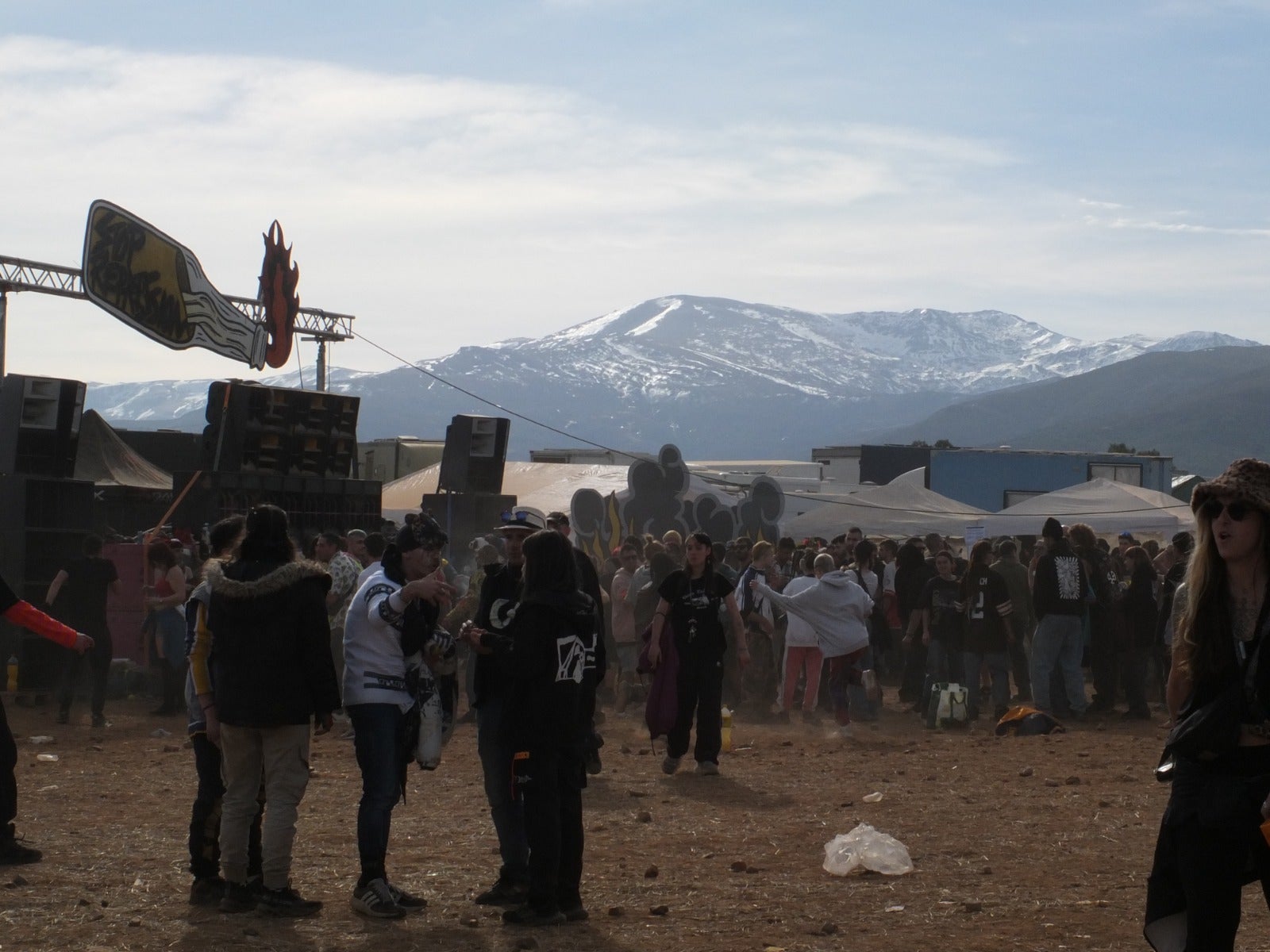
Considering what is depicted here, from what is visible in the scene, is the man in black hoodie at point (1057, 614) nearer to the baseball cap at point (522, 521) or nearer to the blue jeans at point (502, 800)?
the baseball cap at point (522, 521)

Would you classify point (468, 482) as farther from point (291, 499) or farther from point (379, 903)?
point (379, 903)

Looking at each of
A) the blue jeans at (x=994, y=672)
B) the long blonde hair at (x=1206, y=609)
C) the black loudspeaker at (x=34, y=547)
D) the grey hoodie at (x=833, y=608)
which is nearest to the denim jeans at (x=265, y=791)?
the long blonde hair at (x=1206, y=609)

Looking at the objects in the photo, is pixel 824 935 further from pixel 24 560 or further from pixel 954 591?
pixel 24 560

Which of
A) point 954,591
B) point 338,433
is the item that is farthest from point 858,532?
point 338,433

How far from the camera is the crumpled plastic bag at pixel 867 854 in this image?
7.77 meters

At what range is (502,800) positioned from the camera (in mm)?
7062

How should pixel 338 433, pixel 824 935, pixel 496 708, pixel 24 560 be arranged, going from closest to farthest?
pixel 824 935
pixel 496 708
pixel 24 560
pixel 338 433

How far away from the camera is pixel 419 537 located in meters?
6.87

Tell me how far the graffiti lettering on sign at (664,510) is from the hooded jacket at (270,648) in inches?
804

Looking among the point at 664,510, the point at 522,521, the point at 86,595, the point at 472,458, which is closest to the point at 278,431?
the point at 472,458

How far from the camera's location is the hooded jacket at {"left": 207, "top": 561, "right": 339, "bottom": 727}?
6449 mm

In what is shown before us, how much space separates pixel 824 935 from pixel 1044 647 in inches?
372

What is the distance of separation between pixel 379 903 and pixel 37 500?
12645 millimetres

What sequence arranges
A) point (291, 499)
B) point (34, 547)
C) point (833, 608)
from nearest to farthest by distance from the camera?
point (833, 608) < point (34, 547) < point (291, 499)
